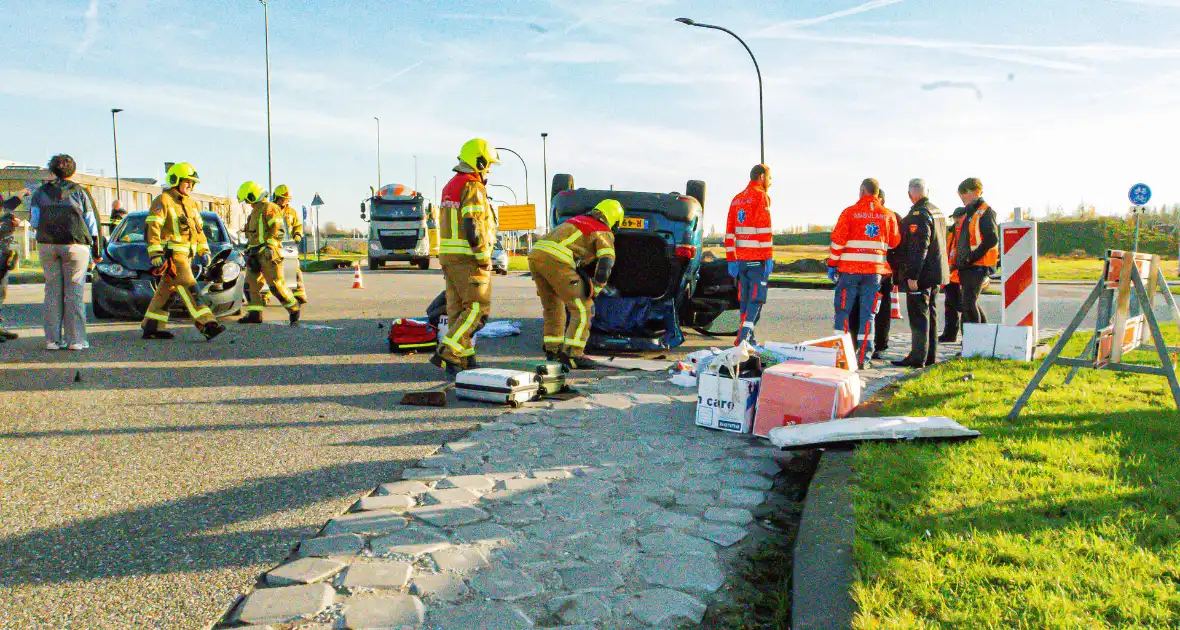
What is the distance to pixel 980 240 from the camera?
8.64 meters

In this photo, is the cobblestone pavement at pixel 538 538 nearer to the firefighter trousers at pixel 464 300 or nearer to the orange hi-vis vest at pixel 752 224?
the firefighter trousers at pixel 464 300

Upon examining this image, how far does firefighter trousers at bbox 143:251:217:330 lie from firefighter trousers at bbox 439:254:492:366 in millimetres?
3699

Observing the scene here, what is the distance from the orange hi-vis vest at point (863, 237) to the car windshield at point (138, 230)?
29.4ft

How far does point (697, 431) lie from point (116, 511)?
3.29 meters

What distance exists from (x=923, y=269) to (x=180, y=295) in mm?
8223

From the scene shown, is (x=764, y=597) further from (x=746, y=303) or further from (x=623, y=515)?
(x=746, y=303)

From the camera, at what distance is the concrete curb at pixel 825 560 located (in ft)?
8.30

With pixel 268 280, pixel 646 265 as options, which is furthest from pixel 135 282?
pixel 646 265

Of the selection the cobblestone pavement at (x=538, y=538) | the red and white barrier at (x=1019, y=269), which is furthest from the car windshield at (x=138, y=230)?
the red and white barrier at (x=1019, y=269)

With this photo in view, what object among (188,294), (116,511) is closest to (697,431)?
(116,511)

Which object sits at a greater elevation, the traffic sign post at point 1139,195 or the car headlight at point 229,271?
the traffic sign post at point 1139,195

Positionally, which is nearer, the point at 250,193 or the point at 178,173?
the point at 178,173

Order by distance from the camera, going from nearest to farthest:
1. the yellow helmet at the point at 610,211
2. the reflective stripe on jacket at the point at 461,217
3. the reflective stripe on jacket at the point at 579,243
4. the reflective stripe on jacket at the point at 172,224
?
1. the reflective stripe on jacket at the point at 461,217
2. the reflective stripe on jacket at the point at 579,243
3. the yellow helmet at the point at 610,211
4. the reflective stripe on jacket at the point at 172,224

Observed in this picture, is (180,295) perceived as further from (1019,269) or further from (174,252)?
(1019,269)
